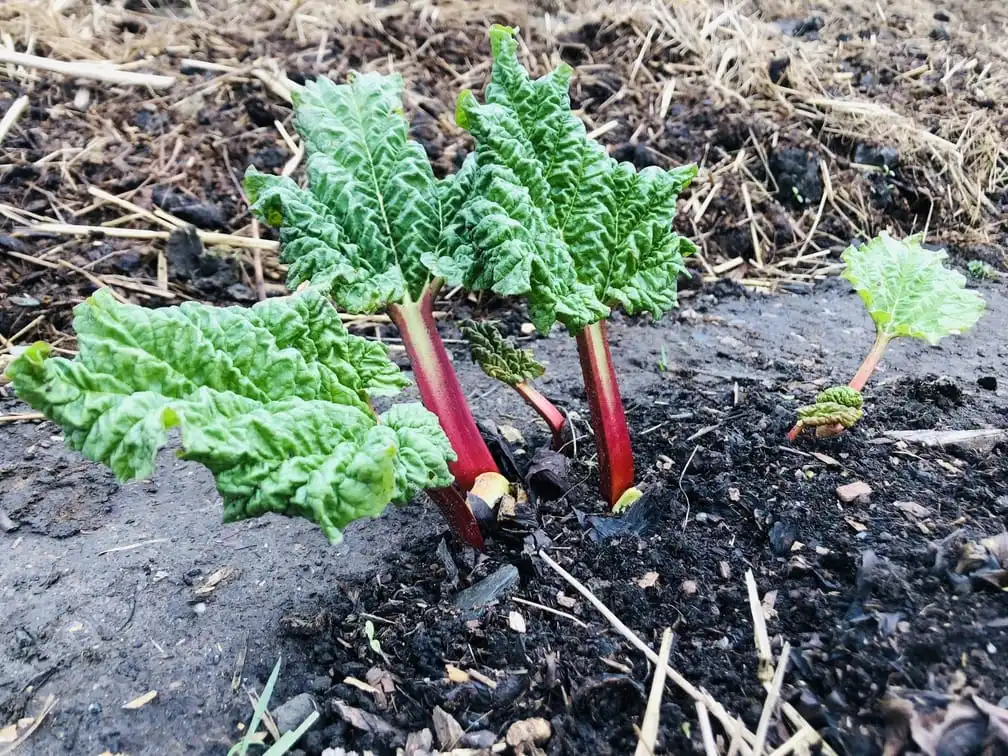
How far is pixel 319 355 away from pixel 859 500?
120 centimetres

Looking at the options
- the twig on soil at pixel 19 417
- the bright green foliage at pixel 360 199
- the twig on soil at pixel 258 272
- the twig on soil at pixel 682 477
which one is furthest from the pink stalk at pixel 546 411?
the twig on soil at pixel 19 417

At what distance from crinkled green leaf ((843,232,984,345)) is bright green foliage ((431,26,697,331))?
2.06ft

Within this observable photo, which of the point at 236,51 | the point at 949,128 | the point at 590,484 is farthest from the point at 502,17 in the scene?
the point at 590,484

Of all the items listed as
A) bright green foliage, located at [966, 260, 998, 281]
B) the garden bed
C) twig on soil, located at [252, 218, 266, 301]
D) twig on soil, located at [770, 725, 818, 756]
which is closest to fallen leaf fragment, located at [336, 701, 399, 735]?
the garden bed

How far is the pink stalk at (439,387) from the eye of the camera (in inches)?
66.9

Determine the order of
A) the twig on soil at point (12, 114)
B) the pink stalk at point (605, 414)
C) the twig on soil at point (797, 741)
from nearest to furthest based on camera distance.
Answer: the twig on soil at point (797, 741)
the pink stalk at point (605, 414)
the twig on soil at point (12, 114)

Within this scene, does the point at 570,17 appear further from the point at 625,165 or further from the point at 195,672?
the point at 195,672

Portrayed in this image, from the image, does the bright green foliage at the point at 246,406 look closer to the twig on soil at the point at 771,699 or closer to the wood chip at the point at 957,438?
the twig on soil at the point at 771,699

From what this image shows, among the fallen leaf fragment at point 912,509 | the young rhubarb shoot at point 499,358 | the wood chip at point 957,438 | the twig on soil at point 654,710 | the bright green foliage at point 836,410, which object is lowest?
the wood chip at point 957,438

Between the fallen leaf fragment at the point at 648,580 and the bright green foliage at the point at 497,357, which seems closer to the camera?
the fallen leaf fragment at the point at 648,580

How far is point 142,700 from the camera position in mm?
A: 1450

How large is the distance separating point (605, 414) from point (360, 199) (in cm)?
74

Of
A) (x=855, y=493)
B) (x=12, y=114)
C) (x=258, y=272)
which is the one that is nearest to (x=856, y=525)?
(x=855, y=493)

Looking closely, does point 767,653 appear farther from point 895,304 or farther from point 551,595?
point 895,304
